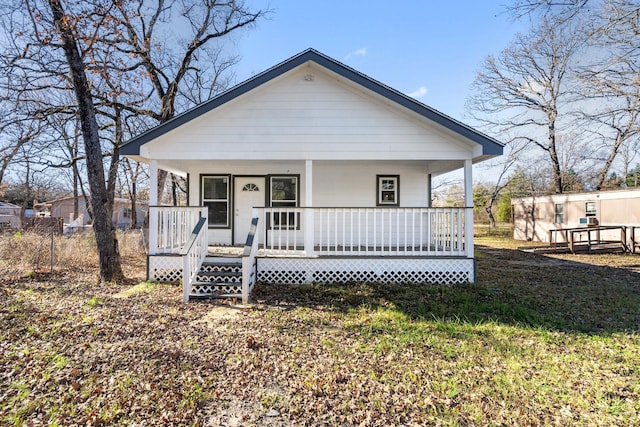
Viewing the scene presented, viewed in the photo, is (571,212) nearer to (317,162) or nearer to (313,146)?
(317,162)

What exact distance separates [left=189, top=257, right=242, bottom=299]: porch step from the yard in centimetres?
44

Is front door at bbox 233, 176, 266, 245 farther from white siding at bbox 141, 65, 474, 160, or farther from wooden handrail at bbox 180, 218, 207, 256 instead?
wooden handrail at bbox 180, 218, 207, 256

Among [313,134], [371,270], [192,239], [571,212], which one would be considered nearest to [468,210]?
[371,270]

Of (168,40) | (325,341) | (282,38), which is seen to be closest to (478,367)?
(325,341)

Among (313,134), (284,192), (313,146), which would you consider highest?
(313,134)

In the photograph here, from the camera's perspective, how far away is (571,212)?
18641 millimetres

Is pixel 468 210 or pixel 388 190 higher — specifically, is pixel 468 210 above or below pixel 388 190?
below

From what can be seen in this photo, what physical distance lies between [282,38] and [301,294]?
11888mm

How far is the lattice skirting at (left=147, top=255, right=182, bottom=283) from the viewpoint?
26.6 feet

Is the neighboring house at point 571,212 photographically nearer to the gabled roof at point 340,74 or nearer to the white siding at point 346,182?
the white siding at point 346,182

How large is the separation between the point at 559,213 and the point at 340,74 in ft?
61.6

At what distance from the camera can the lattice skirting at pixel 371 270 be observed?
313 inches

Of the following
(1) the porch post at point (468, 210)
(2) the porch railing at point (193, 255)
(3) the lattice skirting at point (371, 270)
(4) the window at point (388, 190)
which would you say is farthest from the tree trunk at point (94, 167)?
(1) the porch post at point (468, 210)

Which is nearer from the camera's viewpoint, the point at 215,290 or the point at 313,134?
the point at 215,290
